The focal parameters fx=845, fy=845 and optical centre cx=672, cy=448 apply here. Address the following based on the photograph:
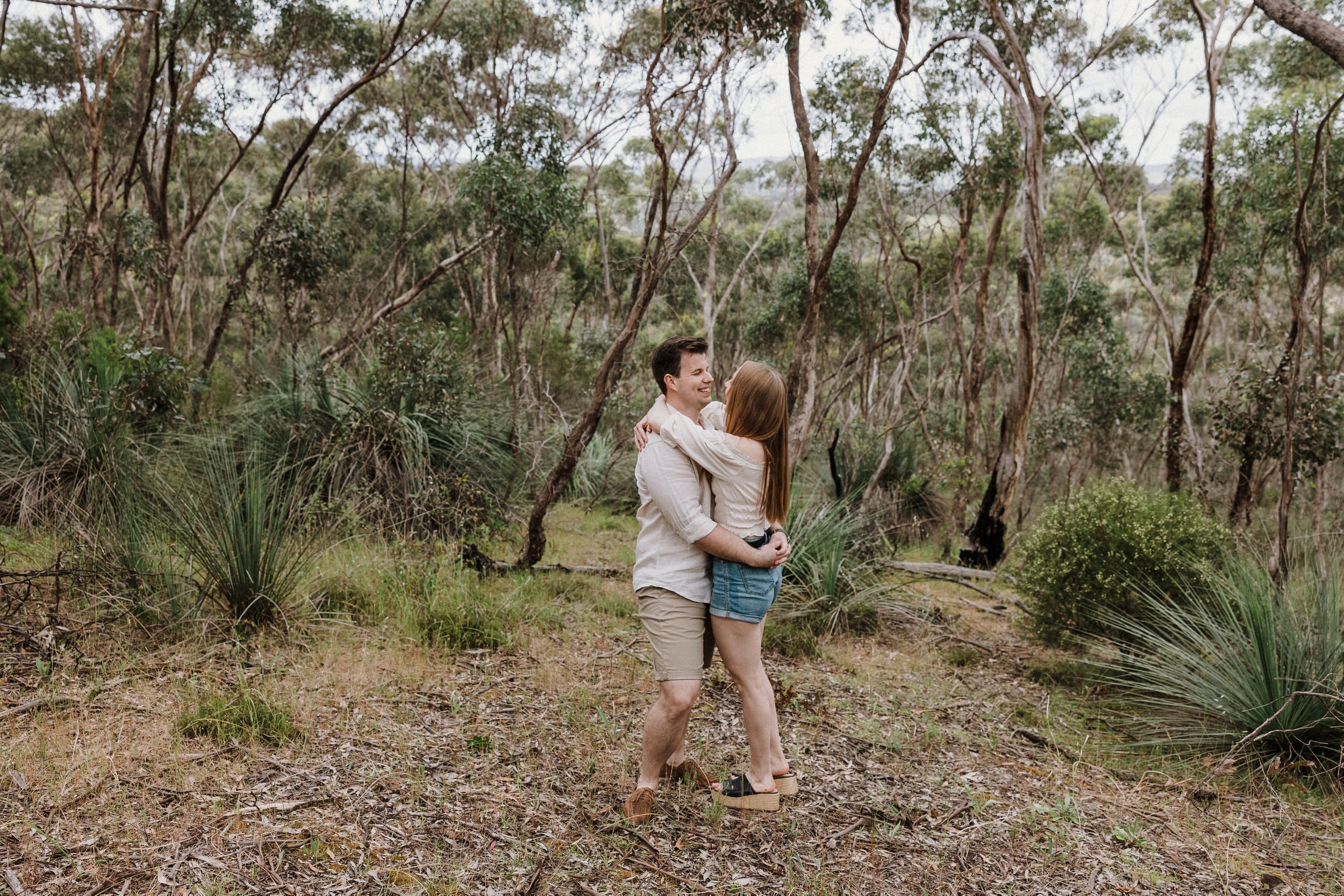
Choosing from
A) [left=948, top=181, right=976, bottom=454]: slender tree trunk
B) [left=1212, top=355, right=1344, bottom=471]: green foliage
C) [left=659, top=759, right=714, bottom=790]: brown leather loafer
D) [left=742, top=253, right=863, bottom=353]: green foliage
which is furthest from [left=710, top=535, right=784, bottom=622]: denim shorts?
[left=742, top=253, right=863, bottom=353]: green foliage

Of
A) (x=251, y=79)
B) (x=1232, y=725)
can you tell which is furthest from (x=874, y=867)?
(x=251, y=79)

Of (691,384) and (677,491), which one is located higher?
(691,384)

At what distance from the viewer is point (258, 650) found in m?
4.20

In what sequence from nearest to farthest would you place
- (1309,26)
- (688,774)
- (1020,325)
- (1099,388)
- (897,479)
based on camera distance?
1. (688,774)
2. (1309,26)
3. (1020,325)
4. (897,479)
5. (1099,388)

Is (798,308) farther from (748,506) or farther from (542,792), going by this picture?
(542,792)

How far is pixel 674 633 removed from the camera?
304 cm

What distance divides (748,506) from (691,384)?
0.52 meters

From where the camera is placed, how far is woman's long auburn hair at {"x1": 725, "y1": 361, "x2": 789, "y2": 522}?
313 cm

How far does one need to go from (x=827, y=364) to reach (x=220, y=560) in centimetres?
1804

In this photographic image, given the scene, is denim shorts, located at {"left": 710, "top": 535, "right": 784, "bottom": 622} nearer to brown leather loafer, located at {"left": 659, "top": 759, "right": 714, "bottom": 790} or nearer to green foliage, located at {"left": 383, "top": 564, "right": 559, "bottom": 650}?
brown leather loafer, located at {"left": 659, "top": 759, "right": 714, "bottom": 790}

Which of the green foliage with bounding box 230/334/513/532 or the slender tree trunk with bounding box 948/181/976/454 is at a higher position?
the slender tree trunk with bounding box 948/181/976/454

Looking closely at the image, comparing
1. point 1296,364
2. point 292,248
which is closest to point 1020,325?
point 1296,364

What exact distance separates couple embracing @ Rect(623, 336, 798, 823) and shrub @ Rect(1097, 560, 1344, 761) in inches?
94.4

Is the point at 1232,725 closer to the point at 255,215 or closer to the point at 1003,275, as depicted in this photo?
the point at 1003,275
